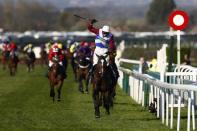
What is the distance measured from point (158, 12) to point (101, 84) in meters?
125

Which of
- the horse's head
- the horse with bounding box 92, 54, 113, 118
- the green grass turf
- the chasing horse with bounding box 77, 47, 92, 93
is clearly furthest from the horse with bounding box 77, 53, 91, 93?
the horse's head

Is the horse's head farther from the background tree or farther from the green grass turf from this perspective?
the background tree

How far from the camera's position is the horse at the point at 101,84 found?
17.7 metres

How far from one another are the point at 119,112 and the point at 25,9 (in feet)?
514

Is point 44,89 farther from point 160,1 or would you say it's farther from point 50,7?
point 50,7

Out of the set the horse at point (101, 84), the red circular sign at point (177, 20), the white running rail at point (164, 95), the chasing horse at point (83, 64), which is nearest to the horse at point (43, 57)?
the chasing horse at point (83, 64)

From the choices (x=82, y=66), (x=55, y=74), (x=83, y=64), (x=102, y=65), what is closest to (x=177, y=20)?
(x=102, y=65)

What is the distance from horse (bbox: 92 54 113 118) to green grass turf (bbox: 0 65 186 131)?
0.31 metres

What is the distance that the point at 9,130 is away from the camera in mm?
15141

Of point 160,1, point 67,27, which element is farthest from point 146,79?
point 67,27

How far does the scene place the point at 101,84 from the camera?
1784cm

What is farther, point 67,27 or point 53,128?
point 67,27

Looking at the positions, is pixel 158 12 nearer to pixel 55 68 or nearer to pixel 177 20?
pixel 55 68

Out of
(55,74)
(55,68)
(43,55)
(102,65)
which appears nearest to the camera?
(102,65)
